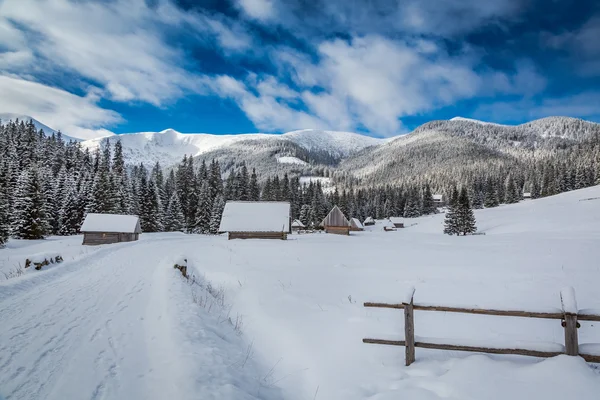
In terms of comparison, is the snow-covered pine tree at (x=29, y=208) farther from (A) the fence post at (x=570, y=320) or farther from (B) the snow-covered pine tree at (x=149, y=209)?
(A) the fence post at (x=570, y=320)

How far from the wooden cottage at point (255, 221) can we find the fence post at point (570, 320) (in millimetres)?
36838

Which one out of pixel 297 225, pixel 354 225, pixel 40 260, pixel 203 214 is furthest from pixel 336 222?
pixel 40 260

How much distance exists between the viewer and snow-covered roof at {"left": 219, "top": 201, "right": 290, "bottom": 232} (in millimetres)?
41562

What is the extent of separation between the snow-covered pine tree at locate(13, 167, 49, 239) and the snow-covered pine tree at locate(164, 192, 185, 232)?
23.3 meters

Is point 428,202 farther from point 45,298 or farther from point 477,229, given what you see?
point 45,298

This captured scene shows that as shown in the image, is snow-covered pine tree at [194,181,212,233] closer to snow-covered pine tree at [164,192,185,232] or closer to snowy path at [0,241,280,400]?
snow-covered pine tree at [164,192,185,232]

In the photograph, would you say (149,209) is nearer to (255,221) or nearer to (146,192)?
(146,192)

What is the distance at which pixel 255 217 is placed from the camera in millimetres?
43281

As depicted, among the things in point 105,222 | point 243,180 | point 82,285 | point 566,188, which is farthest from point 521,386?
point 566,188

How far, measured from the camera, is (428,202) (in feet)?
387

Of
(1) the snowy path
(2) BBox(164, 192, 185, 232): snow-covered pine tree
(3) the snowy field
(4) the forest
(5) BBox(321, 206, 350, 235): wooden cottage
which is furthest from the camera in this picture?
(2) BBox(164, 192, 185, 232): snow-covered pine tree

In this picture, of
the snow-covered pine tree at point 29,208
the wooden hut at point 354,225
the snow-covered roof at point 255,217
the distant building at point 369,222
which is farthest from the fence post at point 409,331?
the distant building at point 369,222

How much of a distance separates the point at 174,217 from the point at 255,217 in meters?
29.7

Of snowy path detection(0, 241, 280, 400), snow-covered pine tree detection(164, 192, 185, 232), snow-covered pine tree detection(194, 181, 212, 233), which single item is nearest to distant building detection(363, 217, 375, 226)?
snow-covered pine tree detection(194, 181, 212, 233)
